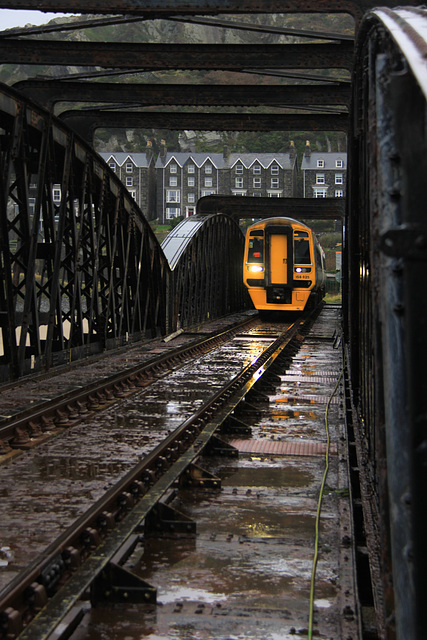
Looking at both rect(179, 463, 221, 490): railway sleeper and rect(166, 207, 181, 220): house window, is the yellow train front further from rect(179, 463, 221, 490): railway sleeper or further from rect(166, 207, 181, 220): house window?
rect(166, 207, 181, 220): house window

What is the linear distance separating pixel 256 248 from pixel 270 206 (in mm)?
8202

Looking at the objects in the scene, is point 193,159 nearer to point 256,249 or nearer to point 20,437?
point 256,249

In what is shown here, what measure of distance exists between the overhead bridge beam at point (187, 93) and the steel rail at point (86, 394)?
5.54m

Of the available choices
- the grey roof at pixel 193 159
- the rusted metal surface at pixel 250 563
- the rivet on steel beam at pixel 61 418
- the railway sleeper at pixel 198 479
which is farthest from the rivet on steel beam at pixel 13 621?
the grey roof at pixel 193 159

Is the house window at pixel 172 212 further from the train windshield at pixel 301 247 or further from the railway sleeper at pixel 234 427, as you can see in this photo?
the railway sleeper at pixel 234 427

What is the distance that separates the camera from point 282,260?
29906mm

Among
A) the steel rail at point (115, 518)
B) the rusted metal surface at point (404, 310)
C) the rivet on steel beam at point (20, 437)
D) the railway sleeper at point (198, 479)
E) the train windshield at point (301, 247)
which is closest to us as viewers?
the rusted metal surface at point (404, 310)

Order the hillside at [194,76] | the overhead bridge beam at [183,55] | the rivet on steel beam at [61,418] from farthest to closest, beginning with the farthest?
the hillside at [194,76] → the overhead bridge beam at [183,55] → the rivet on steel beam at [61,418]

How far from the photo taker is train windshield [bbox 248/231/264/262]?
30.1 metres

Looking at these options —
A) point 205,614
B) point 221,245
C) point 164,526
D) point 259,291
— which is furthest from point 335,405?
point 221,245

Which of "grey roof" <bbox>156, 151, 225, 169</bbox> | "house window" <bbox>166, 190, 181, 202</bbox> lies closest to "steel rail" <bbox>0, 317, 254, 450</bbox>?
"house window" <bbox>166, 190, 181, 202</bbox>

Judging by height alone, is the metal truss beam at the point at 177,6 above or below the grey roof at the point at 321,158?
below

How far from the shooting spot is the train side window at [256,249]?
3007 cm

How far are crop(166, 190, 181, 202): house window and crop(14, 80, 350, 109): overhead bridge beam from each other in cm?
8962
